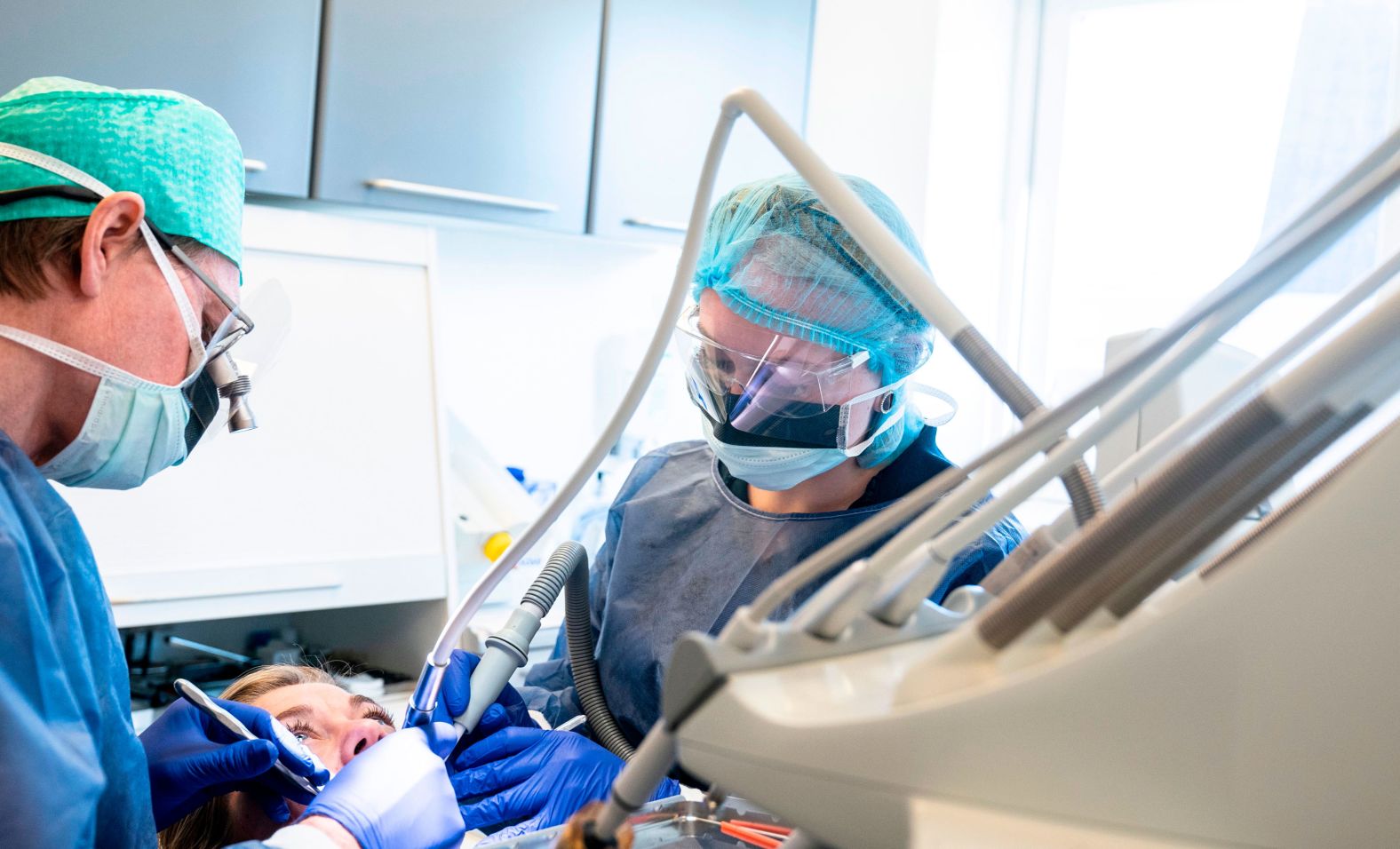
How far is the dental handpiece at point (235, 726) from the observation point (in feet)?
3.93

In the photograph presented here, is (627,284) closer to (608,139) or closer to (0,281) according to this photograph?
(608,139)

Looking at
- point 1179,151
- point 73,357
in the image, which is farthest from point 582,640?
point 1179,151

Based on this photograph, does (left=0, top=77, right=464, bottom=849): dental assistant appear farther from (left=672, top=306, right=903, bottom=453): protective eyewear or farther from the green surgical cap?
(left=672, top=306, right=903, bottom=453): protective eyewear

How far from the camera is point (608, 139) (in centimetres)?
292

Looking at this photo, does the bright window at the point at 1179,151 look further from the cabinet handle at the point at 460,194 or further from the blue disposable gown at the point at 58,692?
the blue disposable gown at the point at 58,692

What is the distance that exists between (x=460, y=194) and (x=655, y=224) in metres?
0.59

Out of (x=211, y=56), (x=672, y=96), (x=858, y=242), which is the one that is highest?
(x=672, y=96)

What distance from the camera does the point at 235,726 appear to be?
1192mm

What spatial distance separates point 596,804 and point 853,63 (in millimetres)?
3133

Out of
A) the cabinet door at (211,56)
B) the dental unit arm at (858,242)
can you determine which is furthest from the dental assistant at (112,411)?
the cabinet door at (211,56)

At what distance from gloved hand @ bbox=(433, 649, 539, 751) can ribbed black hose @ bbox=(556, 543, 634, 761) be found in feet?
0.27

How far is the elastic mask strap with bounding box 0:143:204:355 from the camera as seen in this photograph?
1.05m

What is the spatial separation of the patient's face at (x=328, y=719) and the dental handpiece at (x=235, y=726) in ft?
0.47

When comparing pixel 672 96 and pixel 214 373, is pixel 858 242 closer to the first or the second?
pixel 214 373
